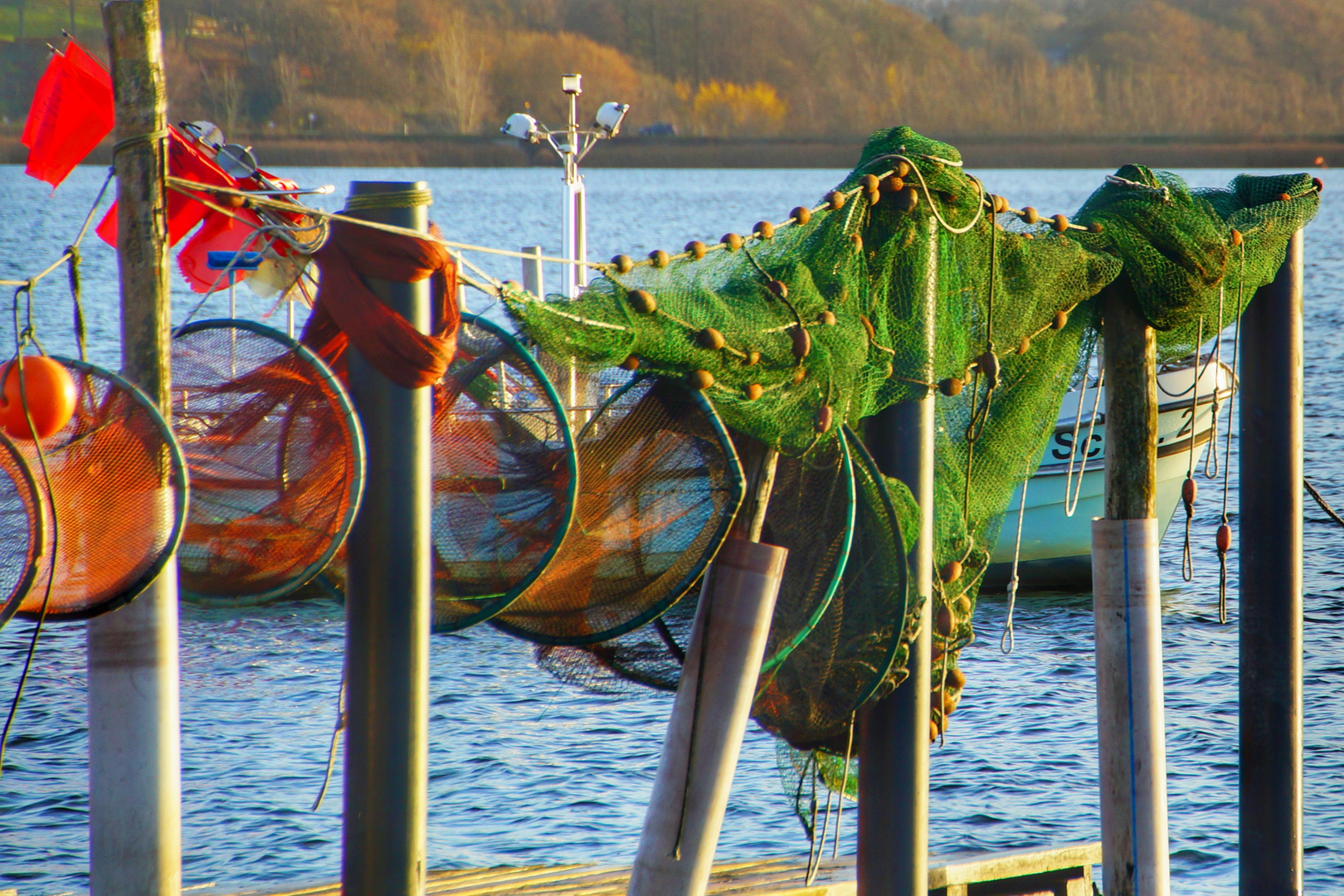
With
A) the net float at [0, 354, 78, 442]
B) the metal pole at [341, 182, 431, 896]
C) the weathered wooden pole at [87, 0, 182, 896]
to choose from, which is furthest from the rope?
the net float at [0, 354, 78, 442]

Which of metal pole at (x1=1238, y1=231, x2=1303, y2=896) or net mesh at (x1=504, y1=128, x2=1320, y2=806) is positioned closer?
net mesh at (x1=504, y1=128, x2=1320, y2=806)

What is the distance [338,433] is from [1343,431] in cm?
2401

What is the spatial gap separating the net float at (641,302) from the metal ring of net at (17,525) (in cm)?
149

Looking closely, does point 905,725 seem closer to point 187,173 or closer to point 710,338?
point 710,338

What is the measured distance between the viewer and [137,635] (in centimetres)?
307

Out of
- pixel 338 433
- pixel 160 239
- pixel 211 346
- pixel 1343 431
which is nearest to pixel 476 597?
pixel 338 433

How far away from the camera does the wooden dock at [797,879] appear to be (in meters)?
5.17

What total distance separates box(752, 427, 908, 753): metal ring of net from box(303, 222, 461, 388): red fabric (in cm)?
143

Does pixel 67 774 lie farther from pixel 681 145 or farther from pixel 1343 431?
pixel 681 145

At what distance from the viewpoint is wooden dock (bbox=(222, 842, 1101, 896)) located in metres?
5.17

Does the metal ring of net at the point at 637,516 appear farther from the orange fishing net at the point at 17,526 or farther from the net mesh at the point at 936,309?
the orange fishing net at the point at 17,526

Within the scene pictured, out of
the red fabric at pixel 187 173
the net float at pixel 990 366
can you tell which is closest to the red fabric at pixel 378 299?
the net float at pixel 990 366

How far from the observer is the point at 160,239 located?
3.03 m

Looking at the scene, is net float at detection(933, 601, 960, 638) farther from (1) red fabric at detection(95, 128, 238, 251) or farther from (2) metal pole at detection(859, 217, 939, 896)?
(1) red fabric at detection(95, 128, 238, 251)
